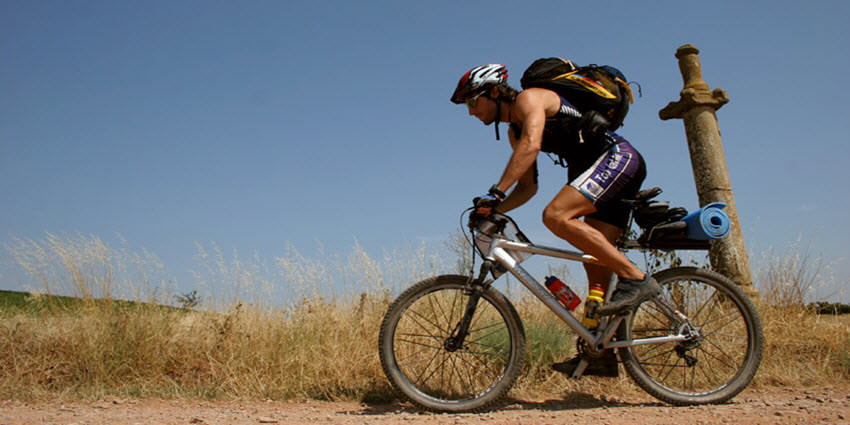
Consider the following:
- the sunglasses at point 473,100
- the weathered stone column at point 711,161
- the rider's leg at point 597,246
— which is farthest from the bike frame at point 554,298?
the weathered stone column at point 711,161

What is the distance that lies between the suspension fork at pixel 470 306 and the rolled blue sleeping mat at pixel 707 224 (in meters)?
1.38

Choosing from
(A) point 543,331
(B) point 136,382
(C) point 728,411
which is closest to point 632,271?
(C) point 728,411

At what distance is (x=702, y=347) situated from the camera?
162 inches

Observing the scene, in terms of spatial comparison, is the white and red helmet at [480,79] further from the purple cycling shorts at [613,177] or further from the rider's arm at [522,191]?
the purple cycling shorts at [613,177]

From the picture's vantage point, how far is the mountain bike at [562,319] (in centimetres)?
384

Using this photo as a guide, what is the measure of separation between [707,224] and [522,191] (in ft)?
4.25

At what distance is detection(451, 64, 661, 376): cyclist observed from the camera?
3.66 meters

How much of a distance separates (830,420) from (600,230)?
1.72 m

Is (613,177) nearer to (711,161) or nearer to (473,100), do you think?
(473,100)

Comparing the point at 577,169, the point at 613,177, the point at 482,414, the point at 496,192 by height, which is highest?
the point at 577,169

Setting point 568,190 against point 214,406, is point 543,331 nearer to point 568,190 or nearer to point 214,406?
point 568,190

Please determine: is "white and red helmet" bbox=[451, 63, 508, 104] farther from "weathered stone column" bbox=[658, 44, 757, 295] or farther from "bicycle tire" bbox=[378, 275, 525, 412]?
"weathered stone column" bbox=[658, 44, 757, 295]

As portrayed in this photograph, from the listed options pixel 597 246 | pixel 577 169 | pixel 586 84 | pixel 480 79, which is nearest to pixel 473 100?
pixel 480 79

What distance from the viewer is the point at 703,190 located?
7.36 meters
